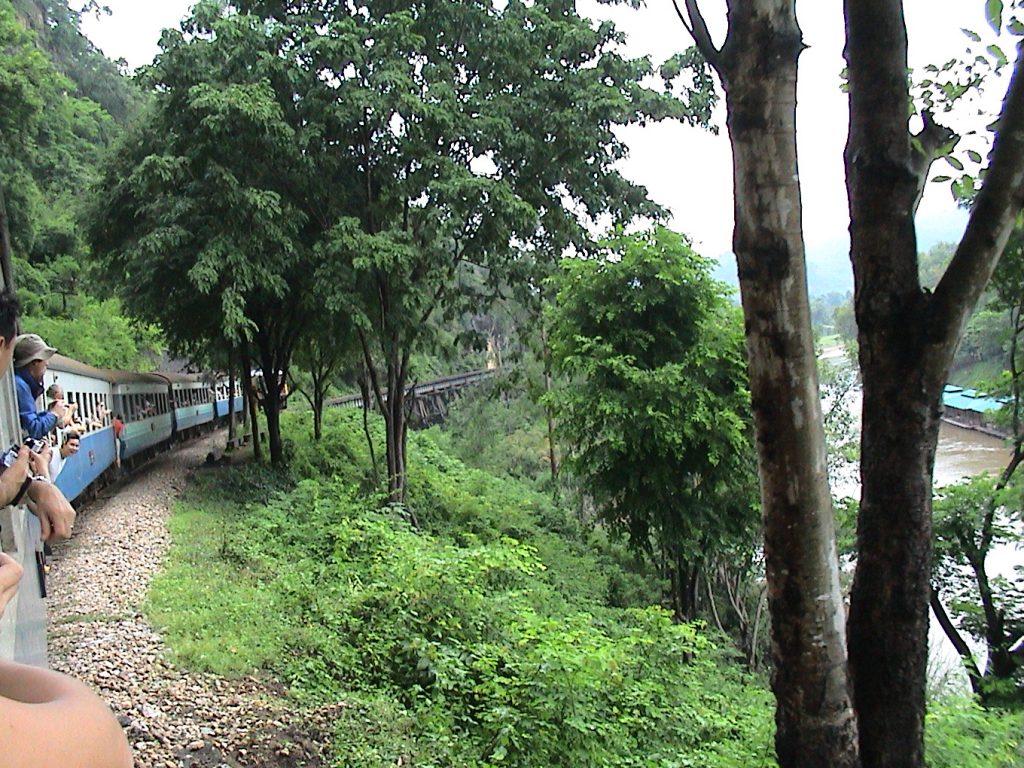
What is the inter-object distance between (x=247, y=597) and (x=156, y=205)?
740 centimetres

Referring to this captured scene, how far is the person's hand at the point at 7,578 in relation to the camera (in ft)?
4.13

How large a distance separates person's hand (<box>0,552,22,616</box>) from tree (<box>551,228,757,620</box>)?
302 inches

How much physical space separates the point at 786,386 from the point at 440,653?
3954 millimetres

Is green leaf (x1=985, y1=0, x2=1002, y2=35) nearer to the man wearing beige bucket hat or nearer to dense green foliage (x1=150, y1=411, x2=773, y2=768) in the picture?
dense green foliage (x1=150, y1=411, x2=773, y2=768)

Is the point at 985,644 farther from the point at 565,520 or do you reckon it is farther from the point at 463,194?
the point at 463,194

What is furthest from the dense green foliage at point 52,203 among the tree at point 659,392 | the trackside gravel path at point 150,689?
the tree at point 659,392

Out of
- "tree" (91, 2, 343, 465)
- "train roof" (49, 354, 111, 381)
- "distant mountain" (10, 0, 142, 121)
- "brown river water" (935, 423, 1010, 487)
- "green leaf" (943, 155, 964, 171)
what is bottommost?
"brown river water" (935, 423, 1010, 487)

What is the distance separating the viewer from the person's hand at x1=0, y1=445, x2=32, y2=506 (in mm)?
2117

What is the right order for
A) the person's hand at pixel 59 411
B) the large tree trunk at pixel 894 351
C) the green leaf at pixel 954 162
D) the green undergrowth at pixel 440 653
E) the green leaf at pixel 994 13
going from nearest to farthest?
the green leaf at pixel 994 13 < the large tree trunk at pixel 894 351 < the green leaf at pixel 954 162 < the person's hand at pixel 59 411 < the green undergrowth at pixel 440 653

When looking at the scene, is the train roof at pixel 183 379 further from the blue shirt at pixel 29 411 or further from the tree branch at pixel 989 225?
the tree branch at pixel 989 225

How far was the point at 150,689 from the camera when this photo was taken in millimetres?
4805

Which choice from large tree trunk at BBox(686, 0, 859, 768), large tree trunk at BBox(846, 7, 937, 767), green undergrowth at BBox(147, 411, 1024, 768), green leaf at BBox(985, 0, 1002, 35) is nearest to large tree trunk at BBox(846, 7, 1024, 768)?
large tree trunk at BBox(846, 7, 937, 767)

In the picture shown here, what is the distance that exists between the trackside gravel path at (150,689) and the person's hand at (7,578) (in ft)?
10.3

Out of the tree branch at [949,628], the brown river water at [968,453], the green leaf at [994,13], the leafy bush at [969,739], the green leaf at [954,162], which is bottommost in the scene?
the tree branch at [949,628]
